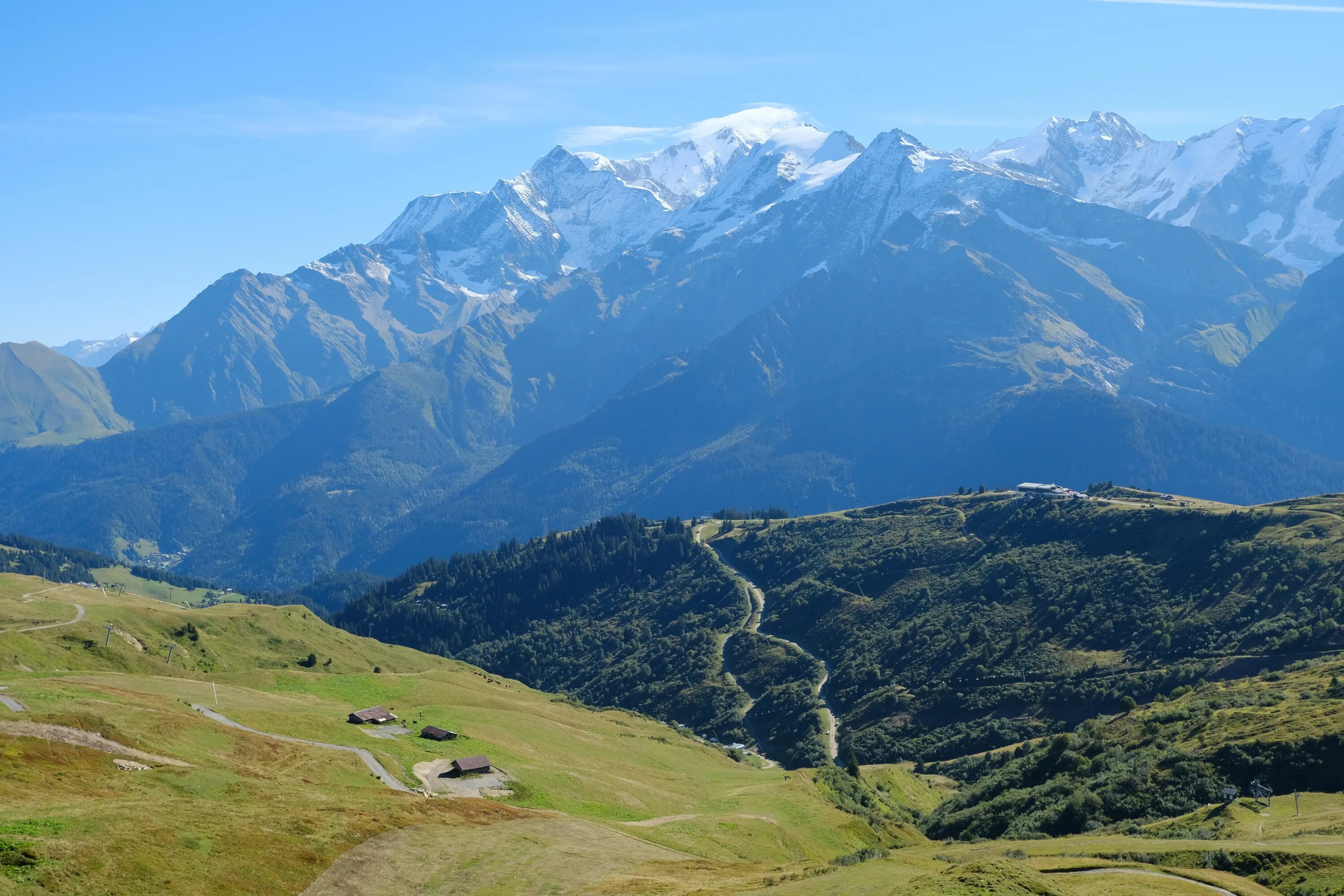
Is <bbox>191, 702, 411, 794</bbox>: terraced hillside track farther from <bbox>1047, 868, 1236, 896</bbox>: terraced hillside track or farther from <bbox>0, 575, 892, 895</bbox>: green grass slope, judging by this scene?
<bbox>1047, 868, 1236, 896</bbox>: terraced hillside track

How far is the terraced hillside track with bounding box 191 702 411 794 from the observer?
100312 millimetres

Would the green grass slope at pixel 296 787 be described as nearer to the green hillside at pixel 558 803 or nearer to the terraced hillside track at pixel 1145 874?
the green hillside at pixel 558 803

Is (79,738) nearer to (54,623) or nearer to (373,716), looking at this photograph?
(373,716)

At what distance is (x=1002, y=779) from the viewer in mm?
134875

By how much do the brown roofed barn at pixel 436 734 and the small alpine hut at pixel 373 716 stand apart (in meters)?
5.21

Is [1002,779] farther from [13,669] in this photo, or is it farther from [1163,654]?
[13,669]

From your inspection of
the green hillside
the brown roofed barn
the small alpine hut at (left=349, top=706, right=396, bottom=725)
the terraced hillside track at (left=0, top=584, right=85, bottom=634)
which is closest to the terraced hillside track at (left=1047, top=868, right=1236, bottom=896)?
the green hillside

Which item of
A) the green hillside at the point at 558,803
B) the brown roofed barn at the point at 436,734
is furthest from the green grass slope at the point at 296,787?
the brown roofed barn at the point at 436,734

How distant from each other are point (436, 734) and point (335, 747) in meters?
13.7

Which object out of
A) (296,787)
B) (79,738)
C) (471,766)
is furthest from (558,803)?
(79,738)

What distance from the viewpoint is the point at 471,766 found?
10700 centimetres

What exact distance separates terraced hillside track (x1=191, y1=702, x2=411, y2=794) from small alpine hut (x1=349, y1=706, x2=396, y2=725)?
39.0 feet

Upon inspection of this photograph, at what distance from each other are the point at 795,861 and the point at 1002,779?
157 ft

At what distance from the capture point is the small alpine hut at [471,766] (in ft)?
350
